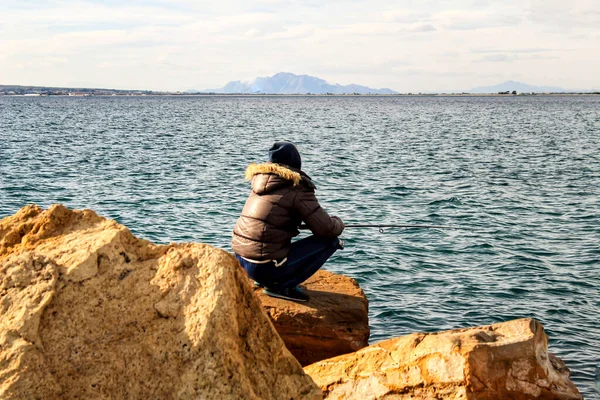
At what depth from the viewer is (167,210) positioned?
2070 cm

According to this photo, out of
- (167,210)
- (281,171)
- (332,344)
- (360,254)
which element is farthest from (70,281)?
(167,210)

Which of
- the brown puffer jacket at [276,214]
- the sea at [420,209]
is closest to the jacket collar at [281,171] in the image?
the brown puffer jacket at [276,214]

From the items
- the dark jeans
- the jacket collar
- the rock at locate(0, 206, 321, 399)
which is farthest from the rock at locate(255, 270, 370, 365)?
the rock at locate(0, 206, 321, 399)

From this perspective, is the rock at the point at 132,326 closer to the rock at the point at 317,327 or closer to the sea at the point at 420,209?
the rock at the point at 317,327

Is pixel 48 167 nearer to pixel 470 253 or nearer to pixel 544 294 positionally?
pixel 470 253

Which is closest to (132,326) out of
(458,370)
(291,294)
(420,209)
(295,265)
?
(458,370)

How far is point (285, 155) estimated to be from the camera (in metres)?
7.36

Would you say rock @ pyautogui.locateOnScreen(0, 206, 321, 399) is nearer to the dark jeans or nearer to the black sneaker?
the dark jeans

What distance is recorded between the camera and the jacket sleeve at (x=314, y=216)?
7234 mm

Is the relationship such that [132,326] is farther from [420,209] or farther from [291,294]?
[420,209]

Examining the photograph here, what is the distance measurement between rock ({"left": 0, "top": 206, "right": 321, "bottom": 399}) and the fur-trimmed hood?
101 inches

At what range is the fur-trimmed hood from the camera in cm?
715

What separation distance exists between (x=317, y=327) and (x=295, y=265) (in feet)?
2.45

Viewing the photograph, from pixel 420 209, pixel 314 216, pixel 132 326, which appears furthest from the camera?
pixel 420 209
